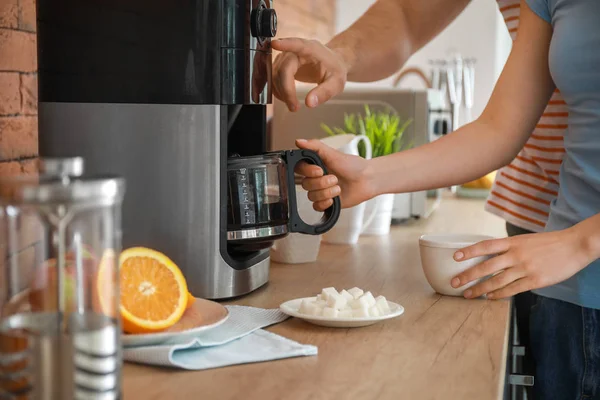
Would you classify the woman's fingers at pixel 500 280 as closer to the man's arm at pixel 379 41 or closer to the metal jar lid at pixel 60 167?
the man's arm at pixel 379 41

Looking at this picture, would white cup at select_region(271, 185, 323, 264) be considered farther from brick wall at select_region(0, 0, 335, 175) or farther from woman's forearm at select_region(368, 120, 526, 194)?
brick wall at select_region(0, 0, 335, 175)

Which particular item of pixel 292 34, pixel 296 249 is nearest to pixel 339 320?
pixel 296 249

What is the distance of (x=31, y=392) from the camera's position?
57 cm

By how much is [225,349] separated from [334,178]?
38cm

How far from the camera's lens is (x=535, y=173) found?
1.49 meters

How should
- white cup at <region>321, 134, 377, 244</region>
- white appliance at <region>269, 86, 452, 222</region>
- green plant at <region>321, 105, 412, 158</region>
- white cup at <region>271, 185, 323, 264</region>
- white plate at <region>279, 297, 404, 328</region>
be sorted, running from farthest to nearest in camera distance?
white appliance at <region>269, 86, 452, 222</region>, green plant at <region>321, 105, 412, 158</region>, white cup at <region>321, 134, 377, 244</region>, white cup at <region>271, 185, 323, 264</region>, white plate at <region>279, 297, 404, 328</region>

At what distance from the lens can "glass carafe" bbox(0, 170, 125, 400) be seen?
55 cm

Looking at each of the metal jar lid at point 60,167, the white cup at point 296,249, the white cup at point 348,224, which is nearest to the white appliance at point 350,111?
the white cup at point 348,224

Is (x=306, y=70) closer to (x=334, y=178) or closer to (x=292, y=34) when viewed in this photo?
(x=334, y=178)

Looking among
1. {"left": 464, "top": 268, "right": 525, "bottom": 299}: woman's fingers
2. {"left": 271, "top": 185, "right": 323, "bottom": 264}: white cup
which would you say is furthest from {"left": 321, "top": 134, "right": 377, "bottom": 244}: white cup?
{"left": 464, "top": 268, "right": 525, "bottom": 299}: woman's fingers

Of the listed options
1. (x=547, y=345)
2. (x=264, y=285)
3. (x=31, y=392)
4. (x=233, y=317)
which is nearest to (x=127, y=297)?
(x=233, y=317)

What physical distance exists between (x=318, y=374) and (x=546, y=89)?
0.69 metres

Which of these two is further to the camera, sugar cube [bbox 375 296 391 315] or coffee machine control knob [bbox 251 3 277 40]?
coffee machine control knob [bbox 251 3 277 40]

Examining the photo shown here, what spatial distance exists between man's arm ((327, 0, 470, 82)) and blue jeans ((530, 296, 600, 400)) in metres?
0.65
